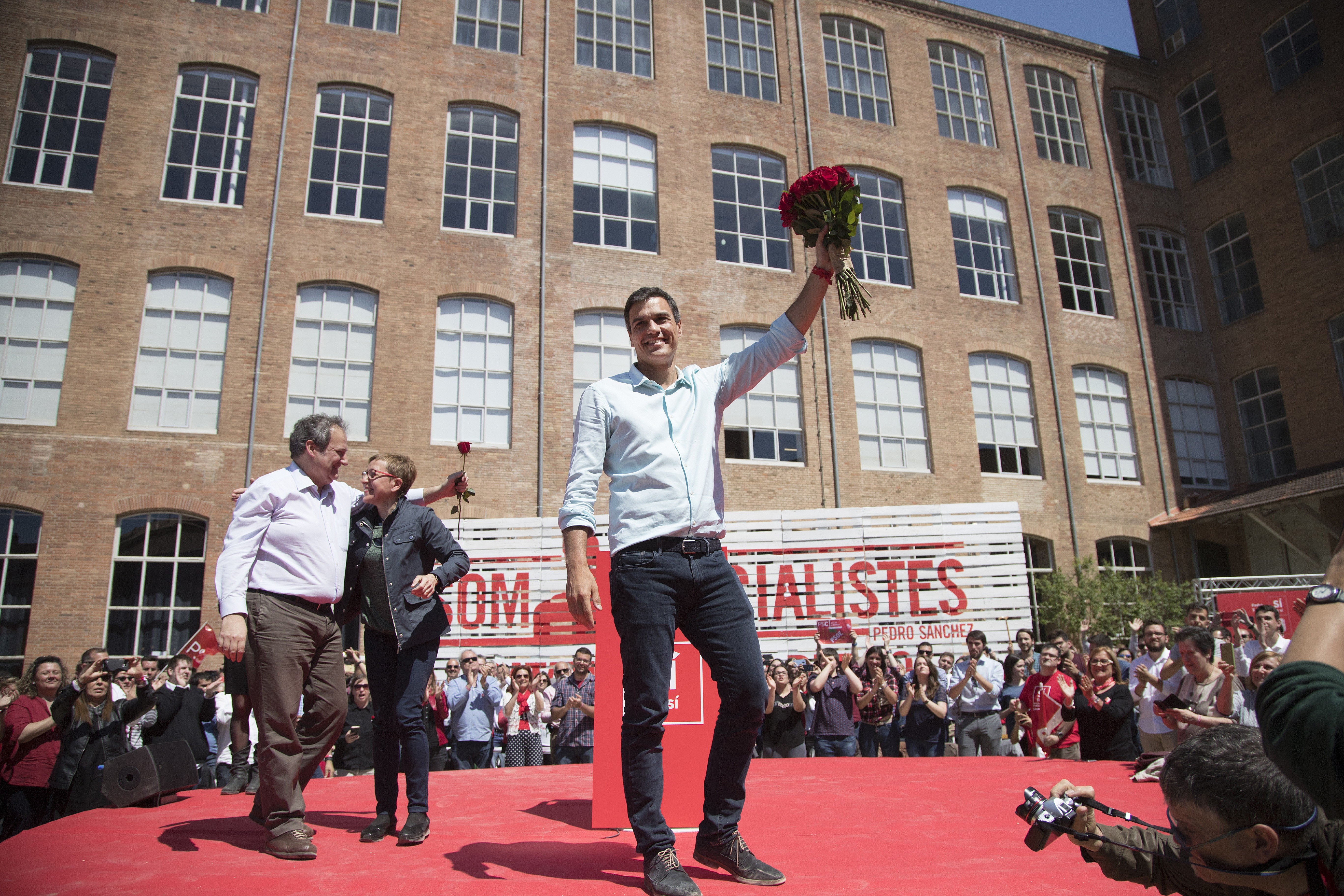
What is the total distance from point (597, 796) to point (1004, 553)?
13791mm

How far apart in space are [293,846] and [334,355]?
16.2 meters

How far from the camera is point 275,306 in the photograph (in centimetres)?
1812

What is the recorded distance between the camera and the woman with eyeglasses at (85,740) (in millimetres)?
7191

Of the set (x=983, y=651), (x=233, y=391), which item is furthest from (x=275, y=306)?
(x=983, y=651)

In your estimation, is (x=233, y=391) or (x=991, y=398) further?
(x=991, y=398)

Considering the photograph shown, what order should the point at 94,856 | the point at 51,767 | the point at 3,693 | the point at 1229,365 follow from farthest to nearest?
the point at 1229,365 → the point at 3,693 → the point at 51,767 → the point at 94,856

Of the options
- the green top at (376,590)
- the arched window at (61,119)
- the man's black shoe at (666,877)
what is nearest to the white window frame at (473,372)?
the arched window at (61,119)

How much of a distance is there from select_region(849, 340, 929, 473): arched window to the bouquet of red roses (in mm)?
17766

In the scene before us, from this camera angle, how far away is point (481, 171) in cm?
2033

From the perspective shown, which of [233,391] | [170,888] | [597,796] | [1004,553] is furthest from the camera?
[233,391]

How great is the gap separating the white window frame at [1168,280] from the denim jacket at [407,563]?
85.5 feet

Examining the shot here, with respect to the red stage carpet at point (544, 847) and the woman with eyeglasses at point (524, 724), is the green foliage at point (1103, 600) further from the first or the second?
the red stage carpet at point (544, 847)

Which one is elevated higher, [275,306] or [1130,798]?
[275,306]

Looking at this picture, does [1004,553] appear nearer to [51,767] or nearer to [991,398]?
[991,398]
